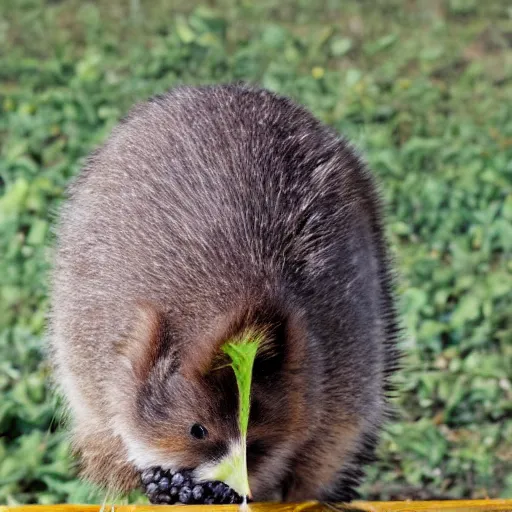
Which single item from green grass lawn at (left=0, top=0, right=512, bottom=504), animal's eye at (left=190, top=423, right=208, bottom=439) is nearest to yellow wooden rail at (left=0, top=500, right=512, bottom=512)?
animal's eye at (left=190, top=423, right=208, bottom=439)

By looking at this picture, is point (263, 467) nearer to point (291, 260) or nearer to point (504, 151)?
point (291, 260)

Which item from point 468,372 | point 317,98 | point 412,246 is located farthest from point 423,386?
point 317,98

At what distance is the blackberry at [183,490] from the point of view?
327 cm

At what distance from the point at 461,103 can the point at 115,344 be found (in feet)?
14.0

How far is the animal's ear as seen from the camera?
11.2 feet

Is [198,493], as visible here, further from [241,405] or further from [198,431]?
[241,405]

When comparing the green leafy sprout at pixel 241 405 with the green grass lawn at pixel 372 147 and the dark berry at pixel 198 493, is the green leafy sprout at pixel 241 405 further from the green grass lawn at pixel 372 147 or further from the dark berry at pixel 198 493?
the green grass lawn at pixel 372 147

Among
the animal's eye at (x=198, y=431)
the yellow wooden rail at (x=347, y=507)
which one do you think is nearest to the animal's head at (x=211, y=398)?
the animal's eye at (x=198, y=431)

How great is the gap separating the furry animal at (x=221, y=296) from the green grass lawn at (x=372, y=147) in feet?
2.09

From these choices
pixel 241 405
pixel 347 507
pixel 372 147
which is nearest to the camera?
pixel 241 405

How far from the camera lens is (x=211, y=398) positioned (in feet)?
10.4

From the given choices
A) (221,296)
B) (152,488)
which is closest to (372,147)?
(221,296)

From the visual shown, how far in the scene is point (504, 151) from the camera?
6.61 m

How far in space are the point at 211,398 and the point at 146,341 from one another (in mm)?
376
